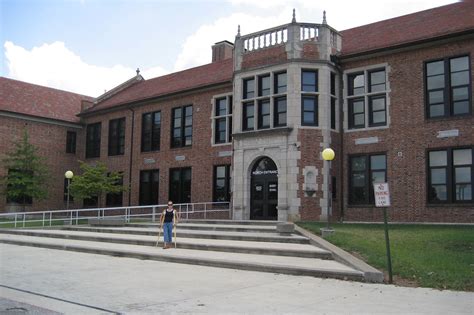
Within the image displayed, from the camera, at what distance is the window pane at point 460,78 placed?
65.2ft

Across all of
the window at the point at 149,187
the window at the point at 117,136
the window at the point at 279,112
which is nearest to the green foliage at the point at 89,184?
the window at the point at 149,187

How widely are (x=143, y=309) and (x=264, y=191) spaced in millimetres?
15748

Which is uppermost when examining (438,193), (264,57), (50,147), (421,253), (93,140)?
(264,57)

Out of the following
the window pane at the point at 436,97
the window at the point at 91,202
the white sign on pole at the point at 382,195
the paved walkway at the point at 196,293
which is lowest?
the paved walkway at the point at 196,293

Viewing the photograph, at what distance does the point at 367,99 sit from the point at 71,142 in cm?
2257

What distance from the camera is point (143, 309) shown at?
759 cm

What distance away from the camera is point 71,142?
36.2m

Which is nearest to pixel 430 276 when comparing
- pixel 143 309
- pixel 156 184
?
pixel 143 309

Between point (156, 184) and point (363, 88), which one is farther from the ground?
point (363, 88)

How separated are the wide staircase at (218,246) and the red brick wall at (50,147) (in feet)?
38.0

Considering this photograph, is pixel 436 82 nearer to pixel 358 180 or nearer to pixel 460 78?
pixel 460 78

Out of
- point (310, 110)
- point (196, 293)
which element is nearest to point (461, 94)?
point (310, 110)

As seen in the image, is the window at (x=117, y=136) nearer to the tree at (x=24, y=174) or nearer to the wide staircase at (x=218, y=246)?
the tree at (x=24, y=174)

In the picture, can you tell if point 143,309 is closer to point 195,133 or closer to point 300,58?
point 300,58
